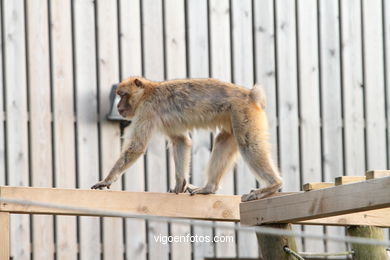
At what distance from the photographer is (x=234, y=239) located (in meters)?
10.4

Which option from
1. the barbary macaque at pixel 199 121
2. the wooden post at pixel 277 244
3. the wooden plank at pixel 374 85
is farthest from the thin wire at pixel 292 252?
the wooden plank at pixel 374 85

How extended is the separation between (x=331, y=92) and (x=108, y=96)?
112 inches

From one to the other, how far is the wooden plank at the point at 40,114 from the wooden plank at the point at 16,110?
2.9 inches

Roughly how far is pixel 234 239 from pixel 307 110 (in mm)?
1846

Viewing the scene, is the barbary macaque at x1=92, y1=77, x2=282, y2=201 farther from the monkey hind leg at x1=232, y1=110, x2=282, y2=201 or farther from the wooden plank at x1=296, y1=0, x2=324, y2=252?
the wooden plank at x1=296, y1=0, x2=324, y2=252

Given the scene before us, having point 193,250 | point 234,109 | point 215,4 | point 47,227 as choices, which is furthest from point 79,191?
point 215,4

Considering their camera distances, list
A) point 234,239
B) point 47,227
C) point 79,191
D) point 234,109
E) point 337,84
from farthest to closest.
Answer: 1. point 337,84
2. point 234,239
3. point 47,227
4. point 234,109
5. point 79,191

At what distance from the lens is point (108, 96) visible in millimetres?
10102

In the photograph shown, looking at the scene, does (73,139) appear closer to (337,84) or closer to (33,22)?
(33,22)

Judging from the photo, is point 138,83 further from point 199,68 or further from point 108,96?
point 199,68

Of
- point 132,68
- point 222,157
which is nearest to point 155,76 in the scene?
point 132,68

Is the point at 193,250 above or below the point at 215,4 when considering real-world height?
below

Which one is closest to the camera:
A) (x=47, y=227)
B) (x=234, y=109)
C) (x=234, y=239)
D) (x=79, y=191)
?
(x=79, y=191)

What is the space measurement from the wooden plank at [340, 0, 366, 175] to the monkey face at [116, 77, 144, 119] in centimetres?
338
